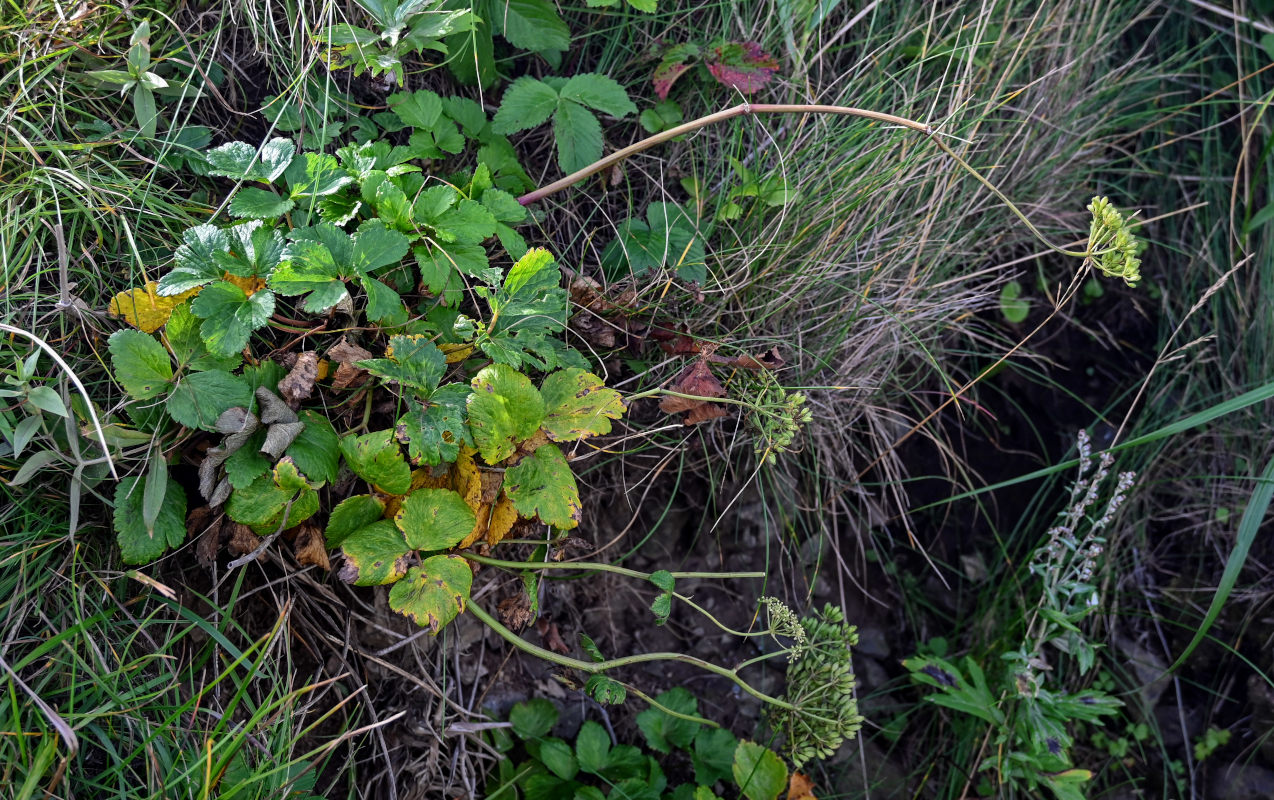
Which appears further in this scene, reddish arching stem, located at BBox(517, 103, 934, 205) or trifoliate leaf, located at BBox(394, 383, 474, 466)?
reddish arching stem, located at BBox(517, 103, 934, 205)

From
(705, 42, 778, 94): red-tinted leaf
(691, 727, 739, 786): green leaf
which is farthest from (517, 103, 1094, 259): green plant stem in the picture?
(691, 727, 739, 786): green leaf

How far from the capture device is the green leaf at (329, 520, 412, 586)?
131 cm

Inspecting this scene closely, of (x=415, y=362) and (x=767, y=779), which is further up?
(x=415, y=362)

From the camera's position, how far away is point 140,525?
4.15 feet

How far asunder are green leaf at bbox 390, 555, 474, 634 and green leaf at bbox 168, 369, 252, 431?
37cm

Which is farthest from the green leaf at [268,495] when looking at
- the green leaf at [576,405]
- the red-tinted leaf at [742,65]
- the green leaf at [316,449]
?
the red-tinted leaf at [742,65]

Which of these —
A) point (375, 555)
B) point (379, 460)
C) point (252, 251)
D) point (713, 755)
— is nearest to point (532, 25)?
point (252, 251)

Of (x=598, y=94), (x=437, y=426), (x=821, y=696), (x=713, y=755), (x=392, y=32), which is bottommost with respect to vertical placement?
(x=713, y=755)

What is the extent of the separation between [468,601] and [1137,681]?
1.82m

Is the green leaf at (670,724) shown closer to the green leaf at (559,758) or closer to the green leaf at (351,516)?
the green leaf at (559,758)

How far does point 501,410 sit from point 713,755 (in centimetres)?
94

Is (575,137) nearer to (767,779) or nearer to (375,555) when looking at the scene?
(375,555)

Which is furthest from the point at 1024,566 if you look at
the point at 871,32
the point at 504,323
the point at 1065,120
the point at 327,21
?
the point at 327,21

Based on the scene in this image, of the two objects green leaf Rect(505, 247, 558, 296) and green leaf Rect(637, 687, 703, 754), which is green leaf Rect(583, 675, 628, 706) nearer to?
green leaf Rect(637, 687, 703, 754)
